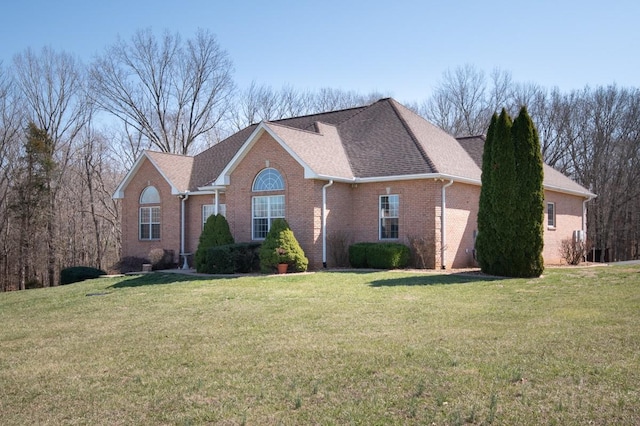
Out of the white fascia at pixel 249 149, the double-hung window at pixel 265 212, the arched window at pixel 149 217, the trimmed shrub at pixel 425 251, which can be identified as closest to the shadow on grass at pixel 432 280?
the trimmed shrub at pixel 425 251

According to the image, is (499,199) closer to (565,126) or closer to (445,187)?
(445,187)

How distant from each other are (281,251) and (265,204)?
3.37 meters

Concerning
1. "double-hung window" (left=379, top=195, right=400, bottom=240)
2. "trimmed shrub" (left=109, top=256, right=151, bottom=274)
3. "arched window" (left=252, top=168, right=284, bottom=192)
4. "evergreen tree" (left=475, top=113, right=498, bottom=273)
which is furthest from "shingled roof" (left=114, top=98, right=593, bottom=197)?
"trimmed shrub" (left=109, top=256, right=151, bottom=274)

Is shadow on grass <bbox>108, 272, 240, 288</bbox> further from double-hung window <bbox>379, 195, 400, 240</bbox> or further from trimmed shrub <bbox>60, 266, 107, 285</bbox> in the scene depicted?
double-hung window <bbox>379, 195, 400, 240</bbox>

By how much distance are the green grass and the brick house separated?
22.1 ft

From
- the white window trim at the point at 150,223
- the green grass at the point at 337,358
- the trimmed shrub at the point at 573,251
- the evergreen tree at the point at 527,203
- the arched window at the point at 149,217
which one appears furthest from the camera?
the arched window at the point at 149,217

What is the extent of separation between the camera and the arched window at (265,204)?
2239 cm

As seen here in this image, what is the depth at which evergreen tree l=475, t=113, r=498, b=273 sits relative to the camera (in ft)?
59.7

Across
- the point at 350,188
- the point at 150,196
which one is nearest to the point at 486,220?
the point at 350,188

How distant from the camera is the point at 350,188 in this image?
23094 millimetres

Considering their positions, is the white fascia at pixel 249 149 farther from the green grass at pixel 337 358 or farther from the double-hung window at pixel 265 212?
the green grass at pixel 337 358

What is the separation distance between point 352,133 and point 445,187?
5.79 metres

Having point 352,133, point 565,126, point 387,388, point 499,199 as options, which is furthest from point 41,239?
point 565,126

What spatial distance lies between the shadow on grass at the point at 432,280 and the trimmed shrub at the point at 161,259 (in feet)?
41.8
